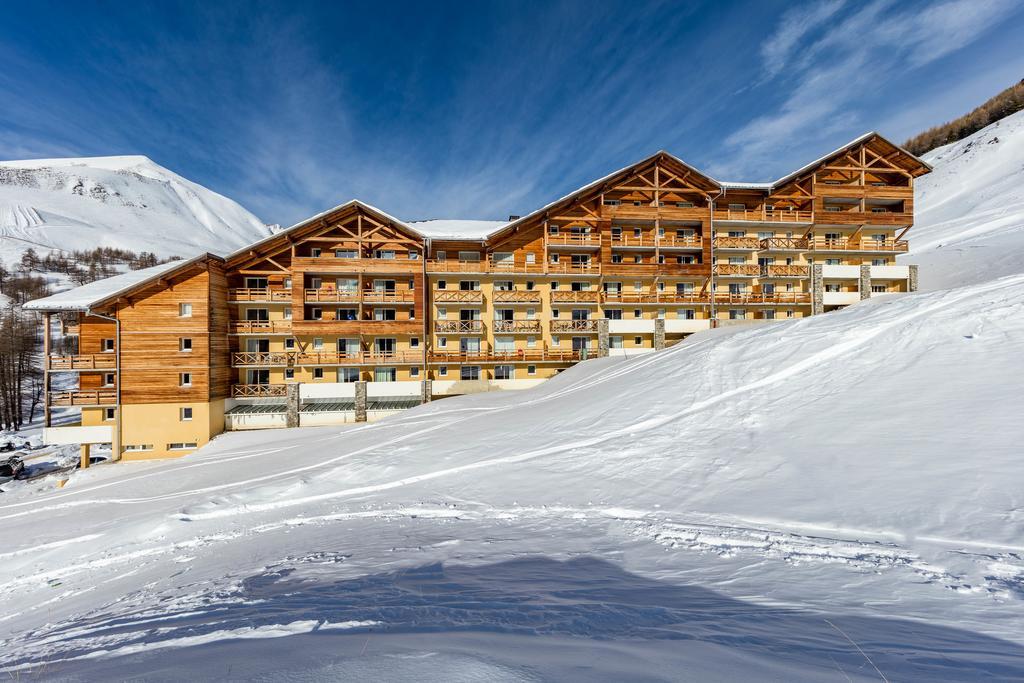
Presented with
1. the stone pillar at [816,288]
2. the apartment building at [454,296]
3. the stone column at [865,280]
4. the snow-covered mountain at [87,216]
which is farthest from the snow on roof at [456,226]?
the snow-covered mountain at [87,216]

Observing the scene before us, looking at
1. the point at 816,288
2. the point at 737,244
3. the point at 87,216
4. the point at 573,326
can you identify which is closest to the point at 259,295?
the point at 573,326

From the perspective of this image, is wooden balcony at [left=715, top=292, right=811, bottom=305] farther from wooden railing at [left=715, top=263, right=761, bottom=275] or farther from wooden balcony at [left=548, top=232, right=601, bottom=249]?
wooden balcony at [left=548, top=232, right=601, bottom=249]

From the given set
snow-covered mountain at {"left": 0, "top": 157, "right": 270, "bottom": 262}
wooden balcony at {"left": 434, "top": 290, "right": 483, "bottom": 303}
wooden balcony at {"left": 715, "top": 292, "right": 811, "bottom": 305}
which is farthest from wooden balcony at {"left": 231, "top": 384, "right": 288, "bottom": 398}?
snow-covered mountain at {"left": 0, "top": 157, "right": 270, "bottom": 262}

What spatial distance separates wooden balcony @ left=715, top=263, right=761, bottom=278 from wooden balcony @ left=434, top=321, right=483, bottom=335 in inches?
830

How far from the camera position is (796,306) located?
1283 inches

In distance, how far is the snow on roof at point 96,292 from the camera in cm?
2150

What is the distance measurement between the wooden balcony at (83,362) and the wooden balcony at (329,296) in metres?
11.7

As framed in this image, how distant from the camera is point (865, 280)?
→ 106 ft

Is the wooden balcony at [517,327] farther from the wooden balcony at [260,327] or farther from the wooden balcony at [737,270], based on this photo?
→ the wooden balcony at [737,270]

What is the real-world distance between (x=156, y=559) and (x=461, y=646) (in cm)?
948

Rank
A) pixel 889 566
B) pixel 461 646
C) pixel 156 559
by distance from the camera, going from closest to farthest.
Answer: pixel 461 646 → pixel 889 566 → pixel 156 559

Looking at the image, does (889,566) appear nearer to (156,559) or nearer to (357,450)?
(156,559)

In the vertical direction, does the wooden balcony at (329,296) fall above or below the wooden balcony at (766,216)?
below

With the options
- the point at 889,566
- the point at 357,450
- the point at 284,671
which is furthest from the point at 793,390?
the point at 357,450
